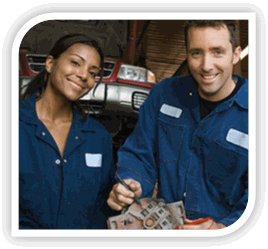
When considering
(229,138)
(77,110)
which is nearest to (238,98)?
(229,138)

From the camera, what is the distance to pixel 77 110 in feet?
3.25

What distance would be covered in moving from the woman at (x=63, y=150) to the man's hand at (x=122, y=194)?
4 centimetres

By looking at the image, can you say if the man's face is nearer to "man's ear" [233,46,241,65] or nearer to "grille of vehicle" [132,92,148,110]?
"man's ear" [233,46,241,65]

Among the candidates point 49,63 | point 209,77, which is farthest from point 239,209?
point 49,63

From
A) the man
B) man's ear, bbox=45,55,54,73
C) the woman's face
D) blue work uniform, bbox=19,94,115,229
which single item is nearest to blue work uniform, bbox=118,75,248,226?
the man

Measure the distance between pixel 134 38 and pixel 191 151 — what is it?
51 centimetres

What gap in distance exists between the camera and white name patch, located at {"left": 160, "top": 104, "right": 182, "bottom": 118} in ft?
3.25

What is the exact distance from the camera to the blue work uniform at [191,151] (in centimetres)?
93

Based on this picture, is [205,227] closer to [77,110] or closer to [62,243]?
[62,243]

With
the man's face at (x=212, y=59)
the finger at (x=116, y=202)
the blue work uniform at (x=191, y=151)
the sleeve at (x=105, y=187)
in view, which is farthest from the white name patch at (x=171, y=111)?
the finger at (x=116, y=202)

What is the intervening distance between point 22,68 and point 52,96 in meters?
0.16

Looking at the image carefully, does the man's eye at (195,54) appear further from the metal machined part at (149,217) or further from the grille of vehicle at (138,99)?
the metal machined part at (149,217)

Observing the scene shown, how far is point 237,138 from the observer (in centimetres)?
94

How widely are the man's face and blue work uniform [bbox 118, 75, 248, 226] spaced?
4 cm
